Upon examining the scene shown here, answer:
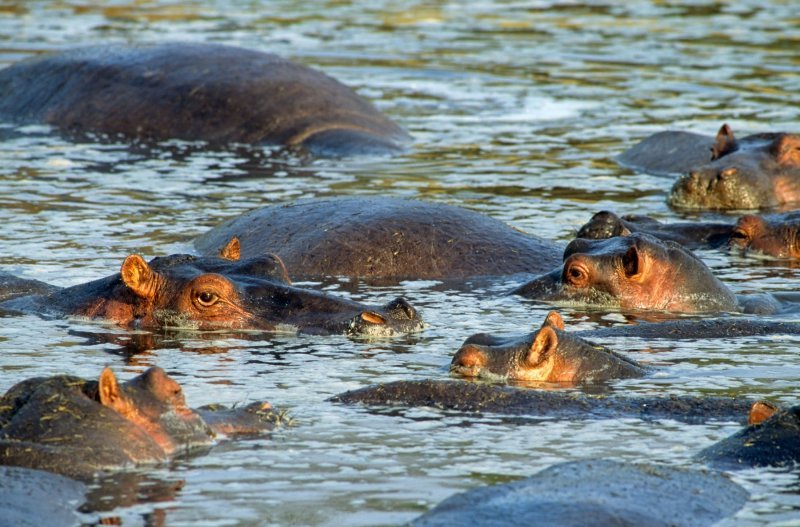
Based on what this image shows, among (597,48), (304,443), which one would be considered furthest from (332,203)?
(597,48)

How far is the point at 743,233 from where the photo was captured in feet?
30.6

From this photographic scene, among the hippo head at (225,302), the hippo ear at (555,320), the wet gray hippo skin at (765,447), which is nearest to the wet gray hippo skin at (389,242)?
the hippo head at (225,302)

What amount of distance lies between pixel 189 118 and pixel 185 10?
933cm

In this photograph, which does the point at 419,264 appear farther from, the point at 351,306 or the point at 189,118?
the point at 189,118

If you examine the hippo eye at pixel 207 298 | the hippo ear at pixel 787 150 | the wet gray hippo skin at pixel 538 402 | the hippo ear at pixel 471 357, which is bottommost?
the wet gray hippo skin at pixel 538 402

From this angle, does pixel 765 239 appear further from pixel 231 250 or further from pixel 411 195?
pixel 231 250

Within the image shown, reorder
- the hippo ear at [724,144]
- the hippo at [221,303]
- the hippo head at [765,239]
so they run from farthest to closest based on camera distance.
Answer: the hippo ear at [724,144] < the hippo head at [765,239] < the hippo at [221,303]

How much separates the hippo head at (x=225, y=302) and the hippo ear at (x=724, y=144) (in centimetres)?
486

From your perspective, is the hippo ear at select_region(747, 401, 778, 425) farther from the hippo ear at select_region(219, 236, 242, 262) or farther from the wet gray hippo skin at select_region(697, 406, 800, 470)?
the hippo ear at select_region(219, 236, 242, 262)

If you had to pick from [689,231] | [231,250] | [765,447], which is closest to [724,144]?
[689,231]

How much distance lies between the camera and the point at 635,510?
427cm

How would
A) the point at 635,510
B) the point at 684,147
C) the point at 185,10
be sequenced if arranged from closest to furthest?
the point at 635,510 < the point at 684,147 < the point at 185,10

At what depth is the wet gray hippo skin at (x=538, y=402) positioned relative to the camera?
554 cm

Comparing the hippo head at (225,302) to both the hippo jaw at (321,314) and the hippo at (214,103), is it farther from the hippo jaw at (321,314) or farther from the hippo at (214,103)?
the hippo at (214,103)
